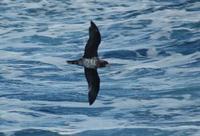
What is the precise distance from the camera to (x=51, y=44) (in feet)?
130

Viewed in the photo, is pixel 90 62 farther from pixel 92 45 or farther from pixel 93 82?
pixel 93 82

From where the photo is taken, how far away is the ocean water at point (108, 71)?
23.9 metres

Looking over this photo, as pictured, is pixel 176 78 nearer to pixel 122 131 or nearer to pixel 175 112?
pixel 175 112

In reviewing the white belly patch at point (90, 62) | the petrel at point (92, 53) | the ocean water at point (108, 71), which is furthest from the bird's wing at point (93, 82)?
the ocean water at point (108, 71)

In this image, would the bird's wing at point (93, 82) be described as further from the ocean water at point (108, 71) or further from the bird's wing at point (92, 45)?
the ocean water at point (108, 71)

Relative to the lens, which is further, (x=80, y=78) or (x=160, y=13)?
(x=160, y=13)

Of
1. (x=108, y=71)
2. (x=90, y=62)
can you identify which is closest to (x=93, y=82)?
(x=90, y=62)

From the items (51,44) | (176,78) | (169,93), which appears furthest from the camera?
(51,44)

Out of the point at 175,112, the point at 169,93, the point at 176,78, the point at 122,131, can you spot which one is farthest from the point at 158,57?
the point at 122,131

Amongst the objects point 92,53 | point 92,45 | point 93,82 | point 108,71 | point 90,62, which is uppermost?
point 92,45

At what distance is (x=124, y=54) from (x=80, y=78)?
14.9 ft

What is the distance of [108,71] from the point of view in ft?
106

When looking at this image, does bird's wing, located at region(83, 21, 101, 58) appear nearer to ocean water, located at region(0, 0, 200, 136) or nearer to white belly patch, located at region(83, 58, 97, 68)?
white belly patch, located at region(83, 58, 97, 68)

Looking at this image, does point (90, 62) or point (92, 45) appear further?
point (92, 45)
